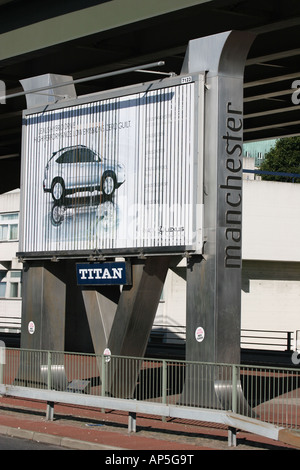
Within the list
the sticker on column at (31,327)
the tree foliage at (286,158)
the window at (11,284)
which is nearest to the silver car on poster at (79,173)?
the sticker on column at (31,327)

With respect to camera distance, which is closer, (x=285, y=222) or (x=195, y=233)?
(x=195, y=233)

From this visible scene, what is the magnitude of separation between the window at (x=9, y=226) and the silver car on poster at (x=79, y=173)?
3495cm

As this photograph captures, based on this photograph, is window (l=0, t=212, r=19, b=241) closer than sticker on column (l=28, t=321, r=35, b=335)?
No

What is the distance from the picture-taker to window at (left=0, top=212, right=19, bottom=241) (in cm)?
5516

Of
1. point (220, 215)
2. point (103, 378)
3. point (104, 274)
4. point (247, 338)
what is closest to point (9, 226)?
point (247, 338)

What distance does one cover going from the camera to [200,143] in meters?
17.2

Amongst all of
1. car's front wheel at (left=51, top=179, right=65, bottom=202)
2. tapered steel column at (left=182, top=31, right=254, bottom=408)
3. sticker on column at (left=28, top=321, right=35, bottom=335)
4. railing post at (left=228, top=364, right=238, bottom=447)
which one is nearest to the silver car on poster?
car's front wheel at (left=51, top=179, right=65, bottom=202)

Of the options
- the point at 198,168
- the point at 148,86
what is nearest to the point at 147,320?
the point at 198,168

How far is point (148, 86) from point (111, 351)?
5.86 meters

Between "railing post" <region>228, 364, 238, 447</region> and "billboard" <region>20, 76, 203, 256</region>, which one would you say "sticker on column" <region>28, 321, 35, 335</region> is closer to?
"billboard" <region>20, 76, 203, 256</region>

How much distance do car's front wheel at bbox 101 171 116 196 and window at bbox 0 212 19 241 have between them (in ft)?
119

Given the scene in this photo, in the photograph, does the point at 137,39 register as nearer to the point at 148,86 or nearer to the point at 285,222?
the point at 148,86

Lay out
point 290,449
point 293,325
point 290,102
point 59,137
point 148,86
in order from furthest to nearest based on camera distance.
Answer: point 293,325, point 290,102, point 59,137, point 148,86, point 290,449

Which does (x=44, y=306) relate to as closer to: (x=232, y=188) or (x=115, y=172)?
(x=115, y=172)
